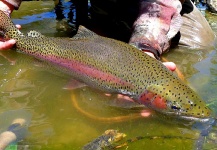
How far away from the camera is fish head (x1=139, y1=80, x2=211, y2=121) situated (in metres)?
2.29

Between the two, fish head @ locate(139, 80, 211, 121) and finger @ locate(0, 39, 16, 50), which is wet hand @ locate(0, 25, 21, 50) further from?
fish head @ locate(139, 80, 211, 121)

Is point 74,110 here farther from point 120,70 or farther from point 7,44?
point 7,44

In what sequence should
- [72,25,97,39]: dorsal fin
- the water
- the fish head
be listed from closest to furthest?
the water
the fish head
[72,25,97,39]: dorsal fin

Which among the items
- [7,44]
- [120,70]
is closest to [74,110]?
[120,70]

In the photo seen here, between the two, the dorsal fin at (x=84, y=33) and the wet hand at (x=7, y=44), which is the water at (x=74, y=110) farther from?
the dorsal fin at (x=84, y=33)

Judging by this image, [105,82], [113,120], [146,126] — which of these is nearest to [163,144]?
[146,126]

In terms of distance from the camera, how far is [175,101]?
7.61 feet

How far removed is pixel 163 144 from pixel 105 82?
2.47 ft

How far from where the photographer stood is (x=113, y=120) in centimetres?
235

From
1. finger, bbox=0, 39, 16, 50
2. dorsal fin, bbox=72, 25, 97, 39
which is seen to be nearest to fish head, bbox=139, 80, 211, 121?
dorsal fin, bbox=72, 25, 97, 39

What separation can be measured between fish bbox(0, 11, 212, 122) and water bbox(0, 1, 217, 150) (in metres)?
0.09

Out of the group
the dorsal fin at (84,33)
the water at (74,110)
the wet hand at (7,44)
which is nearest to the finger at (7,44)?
the wet hand at (7,44)

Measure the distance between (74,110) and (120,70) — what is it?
462mm

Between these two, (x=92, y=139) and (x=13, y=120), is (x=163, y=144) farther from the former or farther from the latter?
(x=13, y=120)
